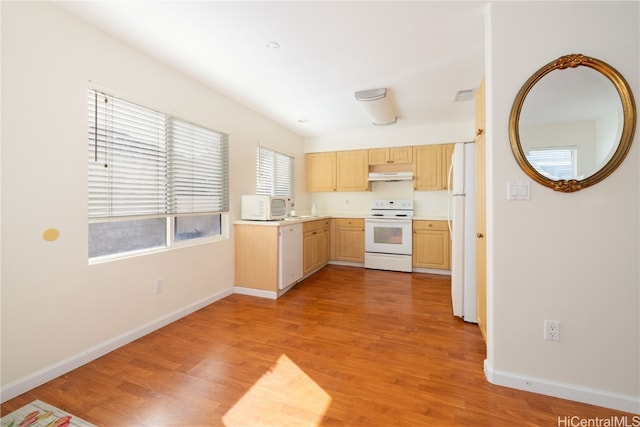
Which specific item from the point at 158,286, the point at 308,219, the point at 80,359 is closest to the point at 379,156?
the point at 308,219

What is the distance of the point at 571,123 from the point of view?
169 cm

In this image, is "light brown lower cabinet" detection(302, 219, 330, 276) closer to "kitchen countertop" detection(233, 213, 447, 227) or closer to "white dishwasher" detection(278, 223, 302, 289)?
"kitchen countertop" detection(233, 213, 447, 227)

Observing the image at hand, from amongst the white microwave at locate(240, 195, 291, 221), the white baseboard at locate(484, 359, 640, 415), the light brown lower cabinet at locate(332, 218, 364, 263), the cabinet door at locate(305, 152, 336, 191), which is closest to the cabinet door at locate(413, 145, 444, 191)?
the light brown lower cabinet at locate(332, 218, 364, 263)

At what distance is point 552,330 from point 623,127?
4.12 feet

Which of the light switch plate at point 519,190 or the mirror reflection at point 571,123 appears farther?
the light switch plate at point 519,190

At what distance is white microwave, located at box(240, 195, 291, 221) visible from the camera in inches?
136

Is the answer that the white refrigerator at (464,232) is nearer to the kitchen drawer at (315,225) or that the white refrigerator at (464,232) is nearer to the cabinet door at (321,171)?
the kitchen drawer at (315,225)

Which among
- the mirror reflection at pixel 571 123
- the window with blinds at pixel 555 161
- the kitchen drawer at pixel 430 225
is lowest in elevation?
the kitchen drawer at pixel 430 225

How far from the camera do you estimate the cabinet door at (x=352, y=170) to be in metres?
5.12

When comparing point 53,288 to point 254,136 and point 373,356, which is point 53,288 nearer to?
point 373,356

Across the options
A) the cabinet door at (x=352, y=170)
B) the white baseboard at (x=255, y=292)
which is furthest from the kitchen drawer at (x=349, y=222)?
the white baseboard at (x=255, y=292)

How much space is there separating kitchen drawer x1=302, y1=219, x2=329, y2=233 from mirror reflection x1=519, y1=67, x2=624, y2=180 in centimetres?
292

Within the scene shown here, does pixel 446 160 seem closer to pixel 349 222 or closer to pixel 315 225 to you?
pixel 349 222

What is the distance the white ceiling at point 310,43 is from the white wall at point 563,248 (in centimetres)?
51
